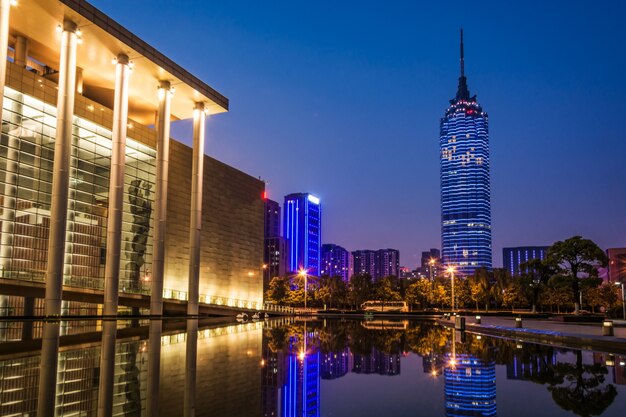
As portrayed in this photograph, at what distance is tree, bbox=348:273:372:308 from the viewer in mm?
116250

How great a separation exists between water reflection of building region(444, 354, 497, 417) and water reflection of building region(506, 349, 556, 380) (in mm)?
512

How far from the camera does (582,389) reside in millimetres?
11867

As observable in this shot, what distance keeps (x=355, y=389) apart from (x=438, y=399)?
2.05m

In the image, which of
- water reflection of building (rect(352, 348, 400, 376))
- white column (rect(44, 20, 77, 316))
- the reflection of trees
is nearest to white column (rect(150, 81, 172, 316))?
white column (rect(44, 20, 77, 316))

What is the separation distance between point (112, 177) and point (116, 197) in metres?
1.87

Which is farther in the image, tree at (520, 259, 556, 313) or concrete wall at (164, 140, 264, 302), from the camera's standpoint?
tree at (520, 259, 556, 313)

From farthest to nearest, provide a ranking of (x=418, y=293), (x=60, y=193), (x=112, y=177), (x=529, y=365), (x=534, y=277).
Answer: (x=418, y=293), (x=534, y=277), (x=112, y=177), (x=60, y=193), (x=529, y=365)

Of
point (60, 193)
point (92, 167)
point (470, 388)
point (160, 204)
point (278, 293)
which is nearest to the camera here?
point (470, 388)

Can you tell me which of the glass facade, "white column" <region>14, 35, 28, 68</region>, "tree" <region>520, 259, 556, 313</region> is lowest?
"tree" <region>520, 259, 556, 313</region>

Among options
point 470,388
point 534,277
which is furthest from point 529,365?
point 534,277

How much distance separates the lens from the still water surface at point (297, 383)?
360 inches

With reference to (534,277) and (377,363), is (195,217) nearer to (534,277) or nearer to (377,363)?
(377,363)

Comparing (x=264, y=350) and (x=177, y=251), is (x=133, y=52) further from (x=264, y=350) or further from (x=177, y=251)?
(x=264, y=350)

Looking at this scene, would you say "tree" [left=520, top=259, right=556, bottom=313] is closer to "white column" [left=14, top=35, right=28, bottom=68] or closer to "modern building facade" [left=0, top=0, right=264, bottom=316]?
"modern building facade" [left=0, top=0, right=264, bottom=316]
